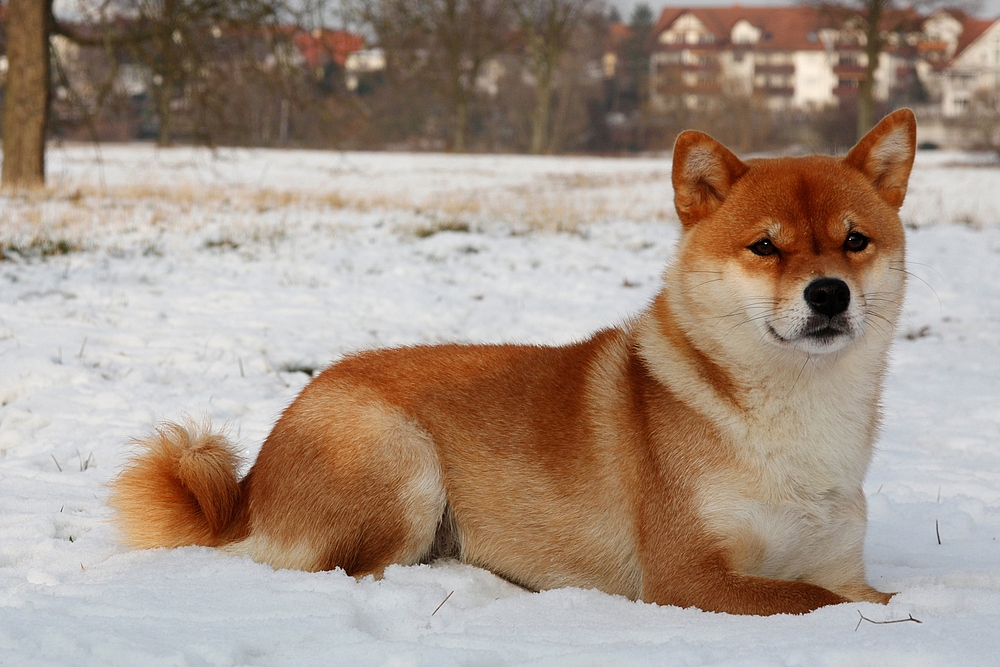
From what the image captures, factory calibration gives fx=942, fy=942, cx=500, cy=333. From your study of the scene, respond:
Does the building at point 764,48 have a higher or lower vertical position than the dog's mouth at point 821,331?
higher

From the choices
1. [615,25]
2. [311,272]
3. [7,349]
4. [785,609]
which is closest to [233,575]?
[785,609]

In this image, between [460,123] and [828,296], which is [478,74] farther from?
[828,296]

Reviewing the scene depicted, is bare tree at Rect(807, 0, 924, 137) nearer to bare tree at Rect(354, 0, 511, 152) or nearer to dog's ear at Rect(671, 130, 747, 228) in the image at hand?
bare tree at Rect(354, 0, 511, 152)

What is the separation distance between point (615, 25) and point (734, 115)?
3151 centimetres

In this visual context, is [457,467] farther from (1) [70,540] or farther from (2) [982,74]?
(2) [982,74]

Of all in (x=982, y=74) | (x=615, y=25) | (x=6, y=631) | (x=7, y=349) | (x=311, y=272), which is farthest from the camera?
(x=615, y=25)

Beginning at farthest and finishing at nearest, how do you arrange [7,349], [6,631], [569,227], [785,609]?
[569,227] < [7,349] < [785,609] < [6,631]

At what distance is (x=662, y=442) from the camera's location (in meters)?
3.15

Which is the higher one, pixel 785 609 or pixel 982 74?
pixel 982 74

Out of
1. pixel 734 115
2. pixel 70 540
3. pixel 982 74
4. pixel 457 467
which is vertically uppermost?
pixel 982 74

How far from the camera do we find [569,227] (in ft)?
40.7

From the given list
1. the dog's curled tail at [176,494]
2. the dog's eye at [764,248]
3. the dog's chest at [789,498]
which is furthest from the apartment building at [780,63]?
the dog's curled tail at [176,494]

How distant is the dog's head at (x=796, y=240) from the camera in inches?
116

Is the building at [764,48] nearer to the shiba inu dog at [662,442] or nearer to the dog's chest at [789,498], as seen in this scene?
the shiba inu dog at [662,442]
